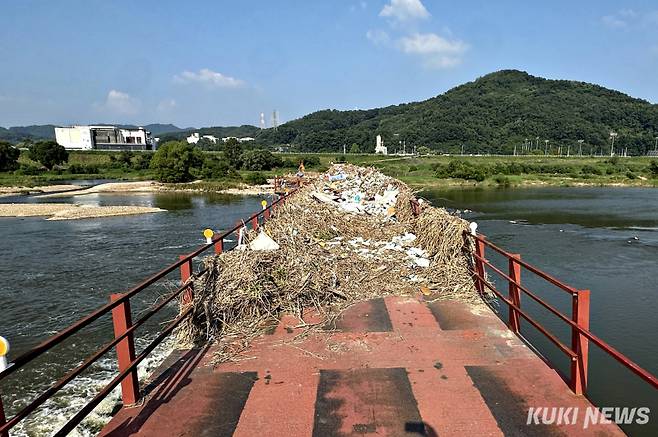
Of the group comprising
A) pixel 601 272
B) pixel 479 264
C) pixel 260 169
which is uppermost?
pixel 260 169

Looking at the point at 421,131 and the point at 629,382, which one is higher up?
the point at 421,131

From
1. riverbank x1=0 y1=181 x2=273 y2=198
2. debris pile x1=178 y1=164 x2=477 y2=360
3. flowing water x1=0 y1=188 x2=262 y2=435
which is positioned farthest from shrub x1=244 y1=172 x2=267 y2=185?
debris pile x1=178 y1=164 x2=477 y2=360

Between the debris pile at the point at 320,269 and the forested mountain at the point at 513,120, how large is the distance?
108094 millimetres

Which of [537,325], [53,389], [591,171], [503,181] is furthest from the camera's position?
[591,171]

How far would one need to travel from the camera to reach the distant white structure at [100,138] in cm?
11350

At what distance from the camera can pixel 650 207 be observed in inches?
1166

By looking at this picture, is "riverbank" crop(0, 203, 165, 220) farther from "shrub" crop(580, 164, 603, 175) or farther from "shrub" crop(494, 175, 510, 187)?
"shrub" crop(580, 164, 603, 175)

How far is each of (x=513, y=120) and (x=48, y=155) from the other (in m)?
112

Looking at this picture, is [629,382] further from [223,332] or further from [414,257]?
[223,332]

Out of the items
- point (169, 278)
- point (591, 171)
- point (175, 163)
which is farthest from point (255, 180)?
point (591, 171)

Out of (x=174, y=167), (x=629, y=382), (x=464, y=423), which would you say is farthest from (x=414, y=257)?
(x=174, y=167)

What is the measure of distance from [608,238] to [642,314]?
10.4 meters

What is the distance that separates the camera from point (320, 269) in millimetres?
6121

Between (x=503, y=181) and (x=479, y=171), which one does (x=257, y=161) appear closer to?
(x=479, y=171)
